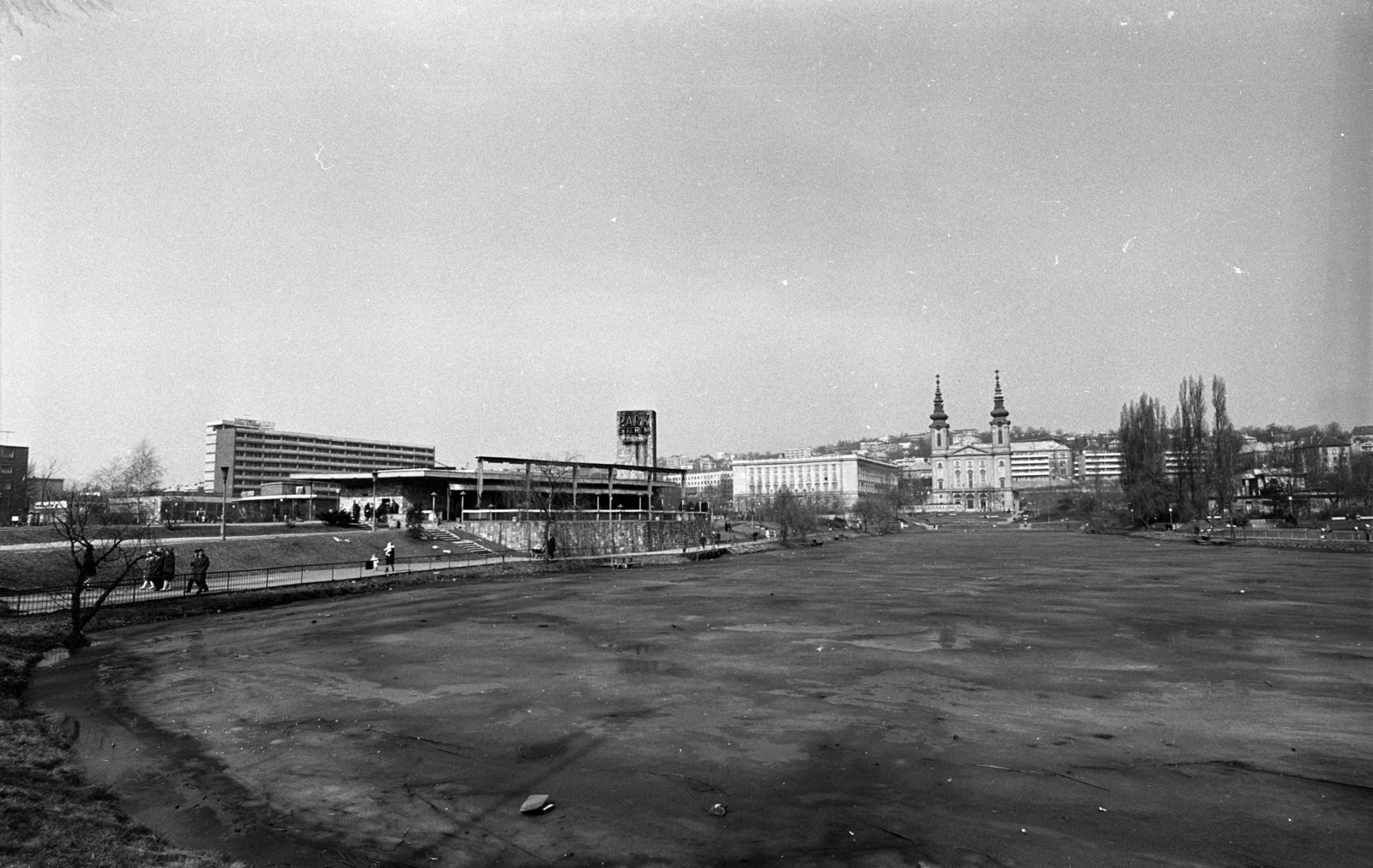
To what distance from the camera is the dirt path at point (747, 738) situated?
770 cm

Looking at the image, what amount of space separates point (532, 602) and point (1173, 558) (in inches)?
1894

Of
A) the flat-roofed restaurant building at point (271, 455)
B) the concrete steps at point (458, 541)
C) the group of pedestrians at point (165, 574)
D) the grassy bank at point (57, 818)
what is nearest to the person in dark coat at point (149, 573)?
the group of pedestrians at point (165, 574)

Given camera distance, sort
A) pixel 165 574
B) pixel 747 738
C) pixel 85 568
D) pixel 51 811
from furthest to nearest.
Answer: pixel 165 574 < pixel 85 568 < pixel 747 738 < pixel 51 811

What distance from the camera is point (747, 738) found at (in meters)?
11.0

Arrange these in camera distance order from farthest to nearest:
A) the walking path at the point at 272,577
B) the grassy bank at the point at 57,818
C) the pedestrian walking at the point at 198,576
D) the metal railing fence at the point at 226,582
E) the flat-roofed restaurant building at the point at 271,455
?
the flat-roofed restaurant building at the point at 271,455 → the pedestrian walking at the point at 198,576 → the walking path at the point at 272,577 → the metal railing fence at the point at 226,582 → the grassy bank at the point at 57,818

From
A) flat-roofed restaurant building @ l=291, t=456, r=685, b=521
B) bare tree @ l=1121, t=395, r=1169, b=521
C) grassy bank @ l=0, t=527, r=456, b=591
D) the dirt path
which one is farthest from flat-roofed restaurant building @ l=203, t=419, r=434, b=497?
the dirt path

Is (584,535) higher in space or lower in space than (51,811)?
lower

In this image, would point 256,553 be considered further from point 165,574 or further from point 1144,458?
point 1144,458

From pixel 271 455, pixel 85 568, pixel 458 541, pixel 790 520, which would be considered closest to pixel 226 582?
pixel 85 568

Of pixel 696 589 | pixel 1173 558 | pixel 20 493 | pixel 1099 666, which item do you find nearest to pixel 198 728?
pixel 1099 666

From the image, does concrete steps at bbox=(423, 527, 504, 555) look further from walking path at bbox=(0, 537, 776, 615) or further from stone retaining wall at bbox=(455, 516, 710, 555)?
walking path at bbox=(0, 537, 776, 615)

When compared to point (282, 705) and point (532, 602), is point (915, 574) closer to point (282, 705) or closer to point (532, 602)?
point (532, 602)

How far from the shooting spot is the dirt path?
770 centimetres

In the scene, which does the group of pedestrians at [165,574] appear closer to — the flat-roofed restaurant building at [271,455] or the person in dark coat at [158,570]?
the person in dark coat at [158,570]
